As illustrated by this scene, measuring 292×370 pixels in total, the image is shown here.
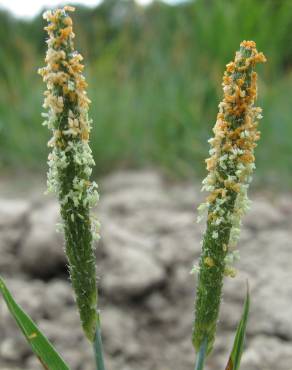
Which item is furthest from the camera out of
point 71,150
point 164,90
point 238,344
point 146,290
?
point 164,90

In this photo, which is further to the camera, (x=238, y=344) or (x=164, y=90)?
(x=164, y=90)

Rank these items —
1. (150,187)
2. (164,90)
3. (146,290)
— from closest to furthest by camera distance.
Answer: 1. (146,290)
2. (150,187)
3. (164,90)

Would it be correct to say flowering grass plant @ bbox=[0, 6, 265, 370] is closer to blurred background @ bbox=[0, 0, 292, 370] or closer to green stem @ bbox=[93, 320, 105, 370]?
green stem @ bbox=[93, 320, 105, 370]

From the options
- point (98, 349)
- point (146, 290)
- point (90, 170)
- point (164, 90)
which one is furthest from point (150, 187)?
point (90, 170)

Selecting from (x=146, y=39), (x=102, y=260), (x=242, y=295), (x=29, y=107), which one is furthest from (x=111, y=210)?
(x=146, y=39)

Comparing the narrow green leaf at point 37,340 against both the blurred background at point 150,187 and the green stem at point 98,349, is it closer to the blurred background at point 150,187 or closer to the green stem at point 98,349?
the green stem at point 98,349

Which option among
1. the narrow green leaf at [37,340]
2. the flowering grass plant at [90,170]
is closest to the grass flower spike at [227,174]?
the flowering grass plant at [90,170]

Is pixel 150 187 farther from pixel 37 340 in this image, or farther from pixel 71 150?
pixel 71 150
